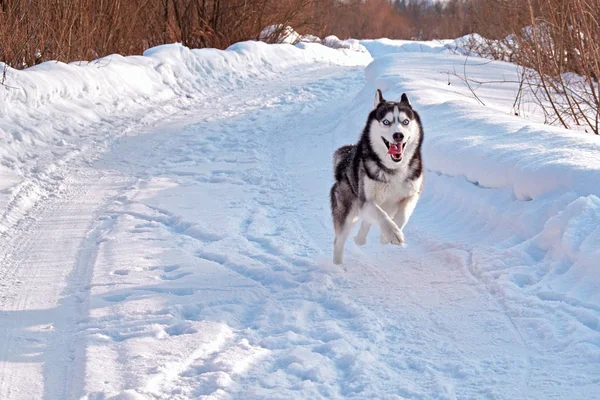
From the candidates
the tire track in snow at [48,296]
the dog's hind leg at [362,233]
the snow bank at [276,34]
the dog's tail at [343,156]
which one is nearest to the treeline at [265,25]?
the snow bank at [276,34]

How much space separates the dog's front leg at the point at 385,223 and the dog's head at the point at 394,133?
0.37 m

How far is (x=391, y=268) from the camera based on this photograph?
5.16 meters

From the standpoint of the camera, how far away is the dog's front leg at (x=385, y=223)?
4898 mm

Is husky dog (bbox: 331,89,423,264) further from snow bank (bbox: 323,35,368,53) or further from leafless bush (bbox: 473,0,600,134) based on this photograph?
snow bank (bbox: 323,35,368,53)

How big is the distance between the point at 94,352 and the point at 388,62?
12932 millimetres

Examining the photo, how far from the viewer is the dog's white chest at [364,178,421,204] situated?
5148 millimetres

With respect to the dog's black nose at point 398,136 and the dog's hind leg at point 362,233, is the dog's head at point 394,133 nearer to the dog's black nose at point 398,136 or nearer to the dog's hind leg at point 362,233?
the dog's black nose at point 398,136

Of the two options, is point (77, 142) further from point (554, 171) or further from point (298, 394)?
point (298, 394)

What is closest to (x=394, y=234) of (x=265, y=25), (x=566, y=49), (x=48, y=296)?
(x=48, y=296)

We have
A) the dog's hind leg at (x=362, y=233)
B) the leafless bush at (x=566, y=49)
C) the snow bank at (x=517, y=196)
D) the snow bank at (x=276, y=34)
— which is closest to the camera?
the snow bank at (x=517, y=196)

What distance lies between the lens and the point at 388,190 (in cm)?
516

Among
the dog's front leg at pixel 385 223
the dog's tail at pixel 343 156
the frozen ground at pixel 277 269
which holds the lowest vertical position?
the frozen ground at pixel 277 269

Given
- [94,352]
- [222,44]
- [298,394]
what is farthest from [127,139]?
[222,44]

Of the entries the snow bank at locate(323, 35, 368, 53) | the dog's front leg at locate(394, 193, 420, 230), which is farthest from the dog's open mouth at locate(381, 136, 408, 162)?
the snow bank at locate(323, 35, 368, 53)
